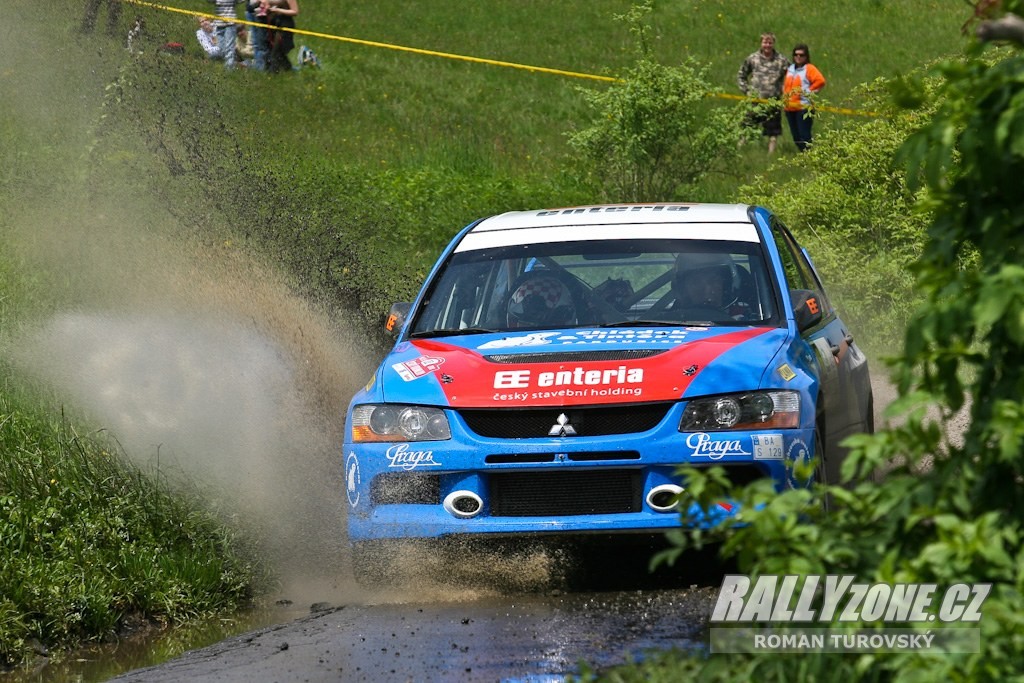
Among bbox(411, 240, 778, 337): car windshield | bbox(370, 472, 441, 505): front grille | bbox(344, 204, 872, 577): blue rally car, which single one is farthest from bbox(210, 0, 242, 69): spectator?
bbox(370, 472, 441, 505): front grille

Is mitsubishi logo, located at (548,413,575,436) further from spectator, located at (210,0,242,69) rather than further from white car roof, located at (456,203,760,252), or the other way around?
spectator, located at (210,0,242,69)

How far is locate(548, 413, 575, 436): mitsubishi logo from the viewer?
21.9 ft

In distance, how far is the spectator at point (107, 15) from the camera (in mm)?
23062

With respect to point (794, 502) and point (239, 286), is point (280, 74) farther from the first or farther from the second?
point (794, 502)

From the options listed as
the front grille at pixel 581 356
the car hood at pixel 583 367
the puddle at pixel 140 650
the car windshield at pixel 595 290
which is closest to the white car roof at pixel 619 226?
the car windshield at pixel 595 290

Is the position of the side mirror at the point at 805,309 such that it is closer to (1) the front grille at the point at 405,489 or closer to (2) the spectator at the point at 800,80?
(1) the front grille at the point at 405,489

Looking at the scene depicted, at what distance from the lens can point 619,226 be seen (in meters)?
8.35

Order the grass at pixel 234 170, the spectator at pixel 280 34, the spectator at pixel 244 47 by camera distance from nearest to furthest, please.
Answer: the grass at pixel 234 170 < the spectator at pixel 280 34 < the spectator at pixel 244 47

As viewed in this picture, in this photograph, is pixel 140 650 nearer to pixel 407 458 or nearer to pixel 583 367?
pixel 407 458

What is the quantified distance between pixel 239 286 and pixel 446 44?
24.1m

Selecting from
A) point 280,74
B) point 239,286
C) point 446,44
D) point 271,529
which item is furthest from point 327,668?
point 446,44

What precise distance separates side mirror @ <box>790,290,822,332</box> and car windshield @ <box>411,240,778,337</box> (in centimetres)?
11

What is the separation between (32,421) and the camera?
8828 millimetres

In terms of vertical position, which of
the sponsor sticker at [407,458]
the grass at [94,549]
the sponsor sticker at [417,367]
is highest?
the sponsor sticker at [417,367]
